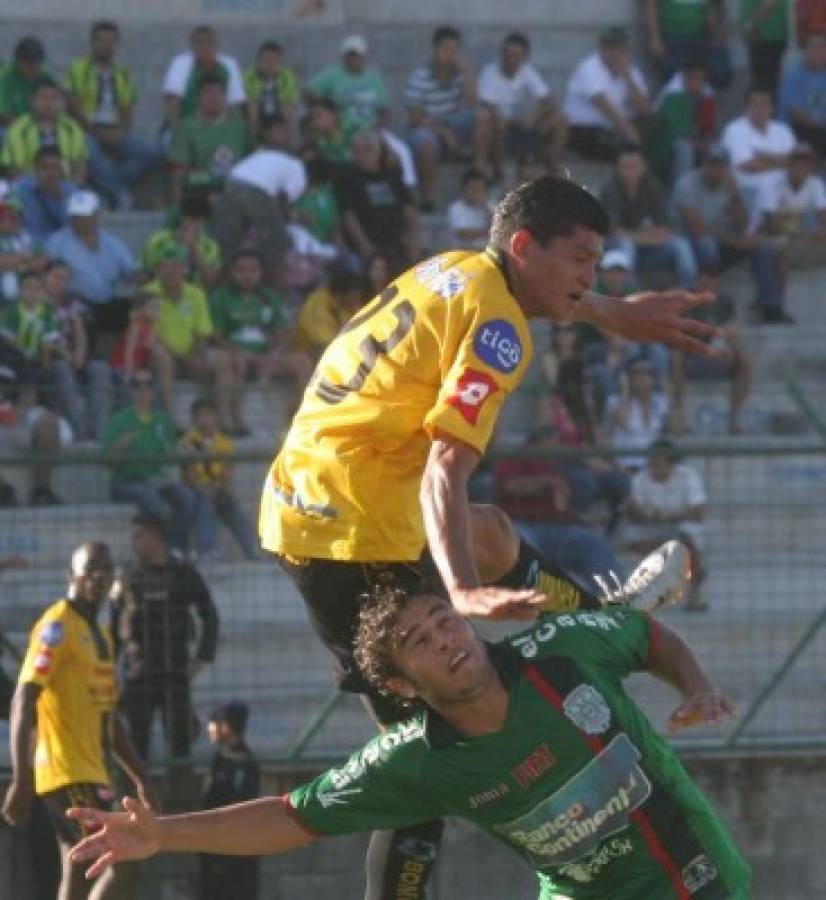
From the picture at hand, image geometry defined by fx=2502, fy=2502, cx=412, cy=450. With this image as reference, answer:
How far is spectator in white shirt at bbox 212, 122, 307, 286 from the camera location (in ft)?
49.8

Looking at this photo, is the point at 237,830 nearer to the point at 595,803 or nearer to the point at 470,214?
the point at 595,803

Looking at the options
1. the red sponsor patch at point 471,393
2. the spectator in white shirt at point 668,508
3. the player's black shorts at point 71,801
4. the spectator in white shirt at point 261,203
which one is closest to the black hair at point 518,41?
the spectator in white shirt at point 261,203

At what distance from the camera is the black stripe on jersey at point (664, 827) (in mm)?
5754

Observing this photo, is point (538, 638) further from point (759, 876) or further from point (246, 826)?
point (759, 876)

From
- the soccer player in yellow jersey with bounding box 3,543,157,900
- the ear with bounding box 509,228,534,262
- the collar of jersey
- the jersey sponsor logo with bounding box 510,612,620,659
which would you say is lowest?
the soccer player in yellow jersey with bounding box 3,543,157,900

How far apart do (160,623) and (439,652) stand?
602cm

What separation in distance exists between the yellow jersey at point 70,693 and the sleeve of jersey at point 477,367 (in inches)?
197

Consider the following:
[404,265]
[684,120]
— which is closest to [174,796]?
[404,265]

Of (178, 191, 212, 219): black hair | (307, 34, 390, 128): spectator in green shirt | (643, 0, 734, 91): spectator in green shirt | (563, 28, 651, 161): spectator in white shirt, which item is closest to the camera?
(178, 191, 212, 219): black hair

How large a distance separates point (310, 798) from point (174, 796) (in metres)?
5.72

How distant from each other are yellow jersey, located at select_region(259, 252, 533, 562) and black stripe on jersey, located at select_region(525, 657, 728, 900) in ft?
2.21

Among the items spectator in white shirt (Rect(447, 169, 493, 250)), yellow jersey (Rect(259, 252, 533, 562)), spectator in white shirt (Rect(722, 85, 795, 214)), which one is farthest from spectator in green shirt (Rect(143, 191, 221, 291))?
yellow jersey (Rect(259, 252, 533, 562))

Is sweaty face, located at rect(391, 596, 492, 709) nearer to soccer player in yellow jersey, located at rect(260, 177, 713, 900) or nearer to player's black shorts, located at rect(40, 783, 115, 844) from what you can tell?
soccer player in yellow jersey, located at rect(260, 177, 713, 900)

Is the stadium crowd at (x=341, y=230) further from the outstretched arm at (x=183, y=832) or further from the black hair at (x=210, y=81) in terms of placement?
the outstretched arm at (x=183, y=832)
